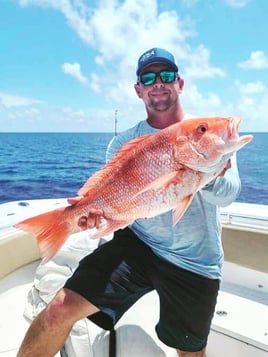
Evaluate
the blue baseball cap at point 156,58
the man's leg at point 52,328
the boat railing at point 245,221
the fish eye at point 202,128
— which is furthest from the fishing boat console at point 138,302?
the blue baseball cap at point 156,58

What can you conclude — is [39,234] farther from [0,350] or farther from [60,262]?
[60,262]

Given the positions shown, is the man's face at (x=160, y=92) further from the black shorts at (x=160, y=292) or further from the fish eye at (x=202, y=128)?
the black shorts at (x=160, y=292)

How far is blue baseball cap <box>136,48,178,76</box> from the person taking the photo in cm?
230

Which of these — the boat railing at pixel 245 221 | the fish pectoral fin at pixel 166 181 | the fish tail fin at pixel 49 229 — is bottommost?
the boat railing at pixel 245 221

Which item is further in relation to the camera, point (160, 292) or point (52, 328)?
point (160, 292)

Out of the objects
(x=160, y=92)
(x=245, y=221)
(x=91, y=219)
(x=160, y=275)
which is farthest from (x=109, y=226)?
(x=245, y=221)

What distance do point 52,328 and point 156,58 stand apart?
1664 millimetres

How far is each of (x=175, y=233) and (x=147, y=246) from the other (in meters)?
0.24

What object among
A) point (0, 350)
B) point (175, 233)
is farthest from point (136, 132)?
point (0, 350)

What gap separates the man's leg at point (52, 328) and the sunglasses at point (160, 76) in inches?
53.0

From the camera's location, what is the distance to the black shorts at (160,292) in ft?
7.13

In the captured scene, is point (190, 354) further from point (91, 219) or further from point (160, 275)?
point (91, 219)

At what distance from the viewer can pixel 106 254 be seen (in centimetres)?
239

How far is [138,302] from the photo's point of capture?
265 centimetres
